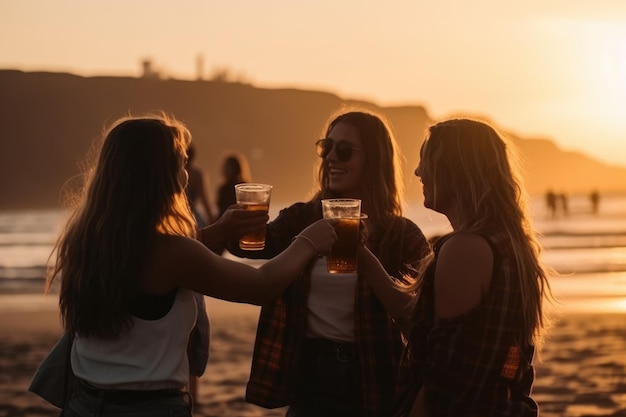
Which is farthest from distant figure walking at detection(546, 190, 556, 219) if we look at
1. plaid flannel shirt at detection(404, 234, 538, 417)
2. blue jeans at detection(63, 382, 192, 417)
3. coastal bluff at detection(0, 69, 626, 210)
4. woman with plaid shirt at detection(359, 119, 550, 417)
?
coastal bluff at detection(0, 69, 626, 210)

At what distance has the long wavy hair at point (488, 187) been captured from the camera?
3.60 meters

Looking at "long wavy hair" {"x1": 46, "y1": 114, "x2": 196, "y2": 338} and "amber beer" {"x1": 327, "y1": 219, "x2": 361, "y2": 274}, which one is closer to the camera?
"long wavy hair" {"x1": 46, "y1": 114, "x2": 196, "y2": 338}

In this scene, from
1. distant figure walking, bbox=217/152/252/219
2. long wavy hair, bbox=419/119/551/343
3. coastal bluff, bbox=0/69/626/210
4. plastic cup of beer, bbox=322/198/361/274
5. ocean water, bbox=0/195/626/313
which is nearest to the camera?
long wavy hair, bbox=419/119/551/343

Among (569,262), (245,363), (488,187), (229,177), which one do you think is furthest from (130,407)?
(569,262)

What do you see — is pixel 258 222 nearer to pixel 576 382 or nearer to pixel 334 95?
pixel 576 382

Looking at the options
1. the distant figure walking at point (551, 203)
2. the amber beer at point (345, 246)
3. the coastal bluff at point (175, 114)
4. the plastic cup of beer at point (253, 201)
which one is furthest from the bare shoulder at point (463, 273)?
the coastal bluff at point (175, 114)

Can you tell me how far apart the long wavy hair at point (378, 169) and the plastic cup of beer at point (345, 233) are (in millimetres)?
678

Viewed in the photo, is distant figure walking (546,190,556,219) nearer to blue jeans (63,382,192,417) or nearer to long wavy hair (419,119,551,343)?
long wavy hair (419,119,551,343)

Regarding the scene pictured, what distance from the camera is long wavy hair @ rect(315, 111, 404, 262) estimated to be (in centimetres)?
473

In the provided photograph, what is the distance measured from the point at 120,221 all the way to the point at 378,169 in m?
1.60

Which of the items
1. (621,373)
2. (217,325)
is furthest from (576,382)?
(217,325)

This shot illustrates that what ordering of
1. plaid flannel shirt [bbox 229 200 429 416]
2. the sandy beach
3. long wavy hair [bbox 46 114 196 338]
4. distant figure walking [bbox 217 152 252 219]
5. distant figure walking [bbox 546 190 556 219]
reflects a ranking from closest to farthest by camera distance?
long wavy hair [bbox 46 114 196 338] < plaid flannel shirt [bbox 229 200 429 416] < the sandy beach < distant figure walking [bbox 217 152 252 219] < distant figure walking [bbox 546 190 556 219]

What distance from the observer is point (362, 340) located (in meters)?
4.37

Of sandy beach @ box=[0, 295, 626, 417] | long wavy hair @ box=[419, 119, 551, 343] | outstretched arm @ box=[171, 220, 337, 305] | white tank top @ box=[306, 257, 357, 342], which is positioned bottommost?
sandy beach @ box=[0, 295, 626, 417]
